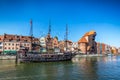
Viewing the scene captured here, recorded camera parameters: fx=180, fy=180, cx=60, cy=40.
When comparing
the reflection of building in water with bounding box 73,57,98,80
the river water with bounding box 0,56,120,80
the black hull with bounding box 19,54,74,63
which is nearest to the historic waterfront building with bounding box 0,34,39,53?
the black hull with bounding box 19,54,74,63

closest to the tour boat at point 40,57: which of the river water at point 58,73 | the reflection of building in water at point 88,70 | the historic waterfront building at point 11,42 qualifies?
the reflection of building in water at point 88,70

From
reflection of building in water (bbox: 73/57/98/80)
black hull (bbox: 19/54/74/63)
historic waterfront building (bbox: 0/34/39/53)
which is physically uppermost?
historic waterfront building (bbox: 0/34/39/53)

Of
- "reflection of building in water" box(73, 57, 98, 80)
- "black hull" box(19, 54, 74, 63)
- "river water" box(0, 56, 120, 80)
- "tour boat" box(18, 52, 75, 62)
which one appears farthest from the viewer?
"black hull" box(19, 54, 74, 63)

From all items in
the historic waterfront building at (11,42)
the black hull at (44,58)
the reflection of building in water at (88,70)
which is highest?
the historic waterfront building at (11,42)

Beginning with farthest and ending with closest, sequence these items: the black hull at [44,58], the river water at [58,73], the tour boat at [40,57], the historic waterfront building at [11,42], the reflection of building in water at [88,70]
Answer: the historic waterfront building at [11,42] → the black hull at [44,58] → the tour boat at [40,57] → the reflection of building in water at [88,70] → the river water at [58,73]

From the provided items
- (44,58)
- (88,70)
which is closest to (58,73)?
(88,70)

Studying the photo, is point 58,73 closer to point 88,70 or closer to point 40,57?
point 88,70

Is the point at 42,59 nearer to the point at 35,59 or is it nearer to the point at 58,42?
the point at 35,59

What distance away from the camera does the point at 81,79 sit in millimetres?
40156

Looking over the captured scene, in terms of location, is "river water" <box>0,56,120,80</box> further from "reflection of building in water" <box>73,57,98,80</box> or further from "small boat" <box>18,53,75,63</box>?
"small boat" <box>18,53,75,63</box>

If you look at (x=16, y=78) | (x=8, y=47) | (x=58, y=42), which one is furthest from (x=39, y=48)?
(x=16, y=78)

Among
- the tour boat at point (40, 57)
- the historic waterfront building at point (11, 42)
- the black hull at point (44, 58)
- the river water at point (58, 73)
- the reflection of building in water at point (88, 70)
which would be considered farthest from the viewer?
the historic waterfront building at point (11, 42)

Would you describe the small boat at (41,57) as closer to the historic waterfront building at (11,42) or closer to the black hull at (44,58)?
the black hull at (44,58)

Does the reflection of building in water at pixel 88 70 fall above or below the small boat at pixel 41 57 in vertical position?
below
